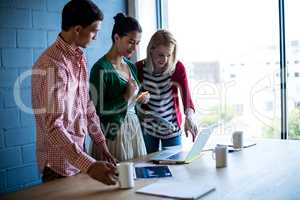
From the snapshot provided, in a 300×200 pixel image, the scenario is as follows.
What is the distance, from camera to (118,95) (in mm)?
2459

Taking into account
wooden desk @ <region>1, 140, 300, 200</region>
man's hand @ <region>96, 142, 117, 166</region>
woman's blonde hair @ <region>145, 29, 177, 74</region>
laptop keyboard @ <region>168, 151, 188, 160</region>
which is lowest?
wooden desk @ <region>1, 140, 300, 200</region>

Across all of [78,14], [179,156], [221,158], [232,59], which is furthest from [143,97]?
[232,59]

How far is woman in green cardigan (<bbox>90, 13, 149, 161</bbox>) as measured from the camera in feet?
7.92

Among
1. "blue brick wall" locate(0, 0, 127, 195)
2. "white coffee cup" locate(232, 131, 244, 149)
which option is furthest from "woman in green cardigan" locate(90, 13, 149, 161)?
"blue brick wall" locate(0, 0, 127, 195)

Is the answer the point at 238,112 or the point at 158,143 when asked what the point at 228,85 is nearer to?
the point at 238,112

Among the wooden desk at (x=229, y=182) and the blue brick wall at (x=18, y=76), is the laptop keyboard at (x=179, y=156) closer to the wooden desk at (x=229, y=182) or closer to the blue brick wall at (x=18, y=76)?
the wooden desk at (x=229, y=182)

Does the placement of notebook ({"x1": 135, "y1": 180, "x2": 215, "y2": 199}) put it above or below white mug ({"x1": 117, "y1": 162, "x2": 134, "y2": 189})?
below

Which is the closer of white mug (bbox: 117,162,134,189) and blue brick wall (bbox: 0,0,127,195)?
white mug (bbox: 117,162,134,189)

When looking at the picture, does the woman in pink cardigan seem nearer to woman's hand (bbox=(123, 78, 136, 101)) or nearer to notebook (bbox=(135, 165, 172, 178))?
woman's hand (bbox=(123, 78, 136, 101))

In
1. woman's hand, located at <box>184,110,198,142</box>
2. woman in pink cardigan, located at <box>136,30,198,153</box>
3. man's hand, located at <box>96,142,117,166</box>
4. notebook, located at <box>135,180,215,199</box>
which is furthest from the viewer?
woman in pink cardigan, located at <box>136,30,198,153</box>

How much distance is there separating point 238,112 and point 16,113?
187 centimetres

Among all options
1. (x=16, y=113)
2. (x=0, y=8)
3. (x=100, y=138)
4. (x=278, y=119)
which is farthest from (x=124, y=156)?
(x=278, y=119)

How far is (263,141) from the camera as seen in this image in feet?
9.11

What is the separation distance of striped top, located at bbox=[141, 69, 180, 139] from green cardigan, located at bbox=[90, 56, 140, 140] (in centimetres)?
50
